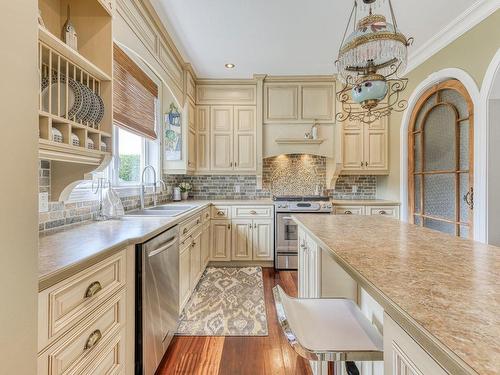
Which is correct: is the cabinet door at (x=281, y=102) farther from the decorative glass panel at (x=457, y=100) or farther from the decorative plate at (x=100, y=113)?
the decorative plate at (x=100, y=113)

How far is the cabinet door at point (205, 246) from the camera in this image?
3.24 m

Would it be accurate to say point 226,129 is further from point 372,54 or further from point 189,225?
point 372,54

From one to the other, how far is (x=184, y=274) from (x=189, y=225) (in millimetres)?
460

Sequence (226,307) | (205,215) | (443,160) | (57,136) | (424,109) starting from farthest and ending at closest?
(205,215)
(424,109)
(443,160)
(226,307)
(57,136)

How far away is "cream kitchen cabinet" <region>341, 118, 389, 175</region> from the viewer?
13.0 ft

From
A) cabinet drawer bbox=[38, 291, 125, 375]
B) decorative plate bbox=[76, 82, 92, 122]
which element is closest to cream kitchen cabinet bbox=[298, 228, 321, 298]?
cabinet drawer bbox=[38, 291, 125, 375]

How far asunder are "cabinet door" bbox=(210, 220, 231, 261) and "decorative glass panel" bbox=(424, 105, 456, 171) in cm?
269

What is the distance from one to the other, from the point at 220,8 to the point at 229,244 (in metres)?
2.75

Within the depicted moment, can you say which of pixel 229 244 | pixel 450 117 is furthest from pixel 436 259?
pixel 229 244

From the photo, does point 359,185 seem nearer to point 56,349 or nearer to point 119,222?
point 119,222

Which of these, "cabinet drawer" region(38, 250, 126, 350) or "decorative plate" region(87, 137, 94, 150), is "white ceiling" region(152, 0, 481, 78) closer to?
"decorative plate" region(87, 137, 94, 150)

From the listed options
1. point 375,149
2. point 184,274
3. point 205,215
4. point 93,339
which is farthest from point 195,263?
point 375,149

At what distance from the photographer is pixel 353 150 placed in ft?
13.0

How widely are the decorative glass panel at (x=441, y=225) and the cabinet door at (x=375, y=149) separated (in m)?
1.04
